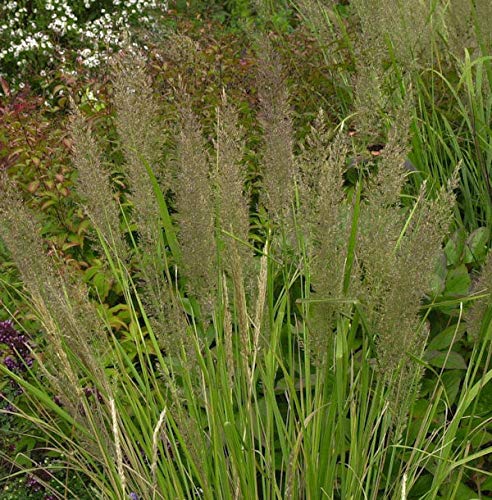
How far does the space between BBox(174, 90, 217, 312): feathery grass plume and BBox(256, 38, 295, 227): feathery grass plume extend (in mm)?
144

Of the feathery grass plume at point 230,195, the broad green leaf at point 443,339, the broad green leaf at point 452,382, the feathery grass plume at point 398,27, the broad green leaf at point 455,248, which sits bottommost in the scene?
the broad green leaf at point 452,382

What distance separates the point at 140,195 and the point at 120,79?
0.26 m

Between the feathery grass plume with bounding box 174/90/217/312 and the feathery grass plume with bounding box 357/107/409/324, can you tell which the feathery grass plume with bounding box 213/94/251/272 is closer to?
the feathery grass plume with bounding box 174/90/217/312

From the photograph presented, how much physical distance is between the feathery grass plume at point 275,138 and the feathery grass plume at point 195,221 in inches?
5.7

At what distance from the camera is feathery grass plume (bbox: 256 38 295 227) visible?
1.82 m

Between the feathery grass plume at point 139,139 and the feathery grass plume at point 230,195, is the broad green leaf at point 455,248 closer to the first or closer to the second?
the feathery grass plume at point 230,195

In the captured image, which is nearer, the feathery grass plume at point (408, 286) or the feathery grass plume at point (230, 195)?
the feathery grass plume at point (408, 286)

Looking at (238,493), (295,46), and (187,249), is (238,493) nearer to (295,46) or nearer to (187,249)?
(187,249)

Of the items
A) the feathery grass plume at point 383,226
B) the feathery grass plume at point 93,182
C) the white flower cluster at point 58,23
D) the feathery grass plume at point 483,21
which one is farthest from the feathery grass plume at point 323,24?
the white flower cluster at point 58,23

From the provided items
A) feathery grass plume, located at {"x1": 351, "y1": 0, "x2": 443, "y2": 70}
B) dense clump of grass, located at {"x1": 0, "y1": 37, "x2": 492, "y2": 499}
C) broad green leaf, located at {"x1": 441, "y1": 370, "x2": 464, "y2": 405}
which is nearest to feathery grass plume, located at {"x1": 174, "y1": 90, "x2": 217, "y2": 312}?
→ dense clump of grass, located at {"x1": 0, "y1": 37, "x2": 492, "y2": 499}

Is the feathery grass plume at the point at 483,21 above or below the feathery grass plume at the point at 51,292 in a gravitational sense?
above

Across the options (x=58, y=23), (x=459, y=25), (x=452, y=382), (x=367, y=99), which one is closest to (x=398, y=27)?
(x=459, y=25)

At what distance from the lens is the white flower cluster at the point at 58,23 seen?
6469 mm

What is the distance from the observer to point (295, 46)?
4.27 m
